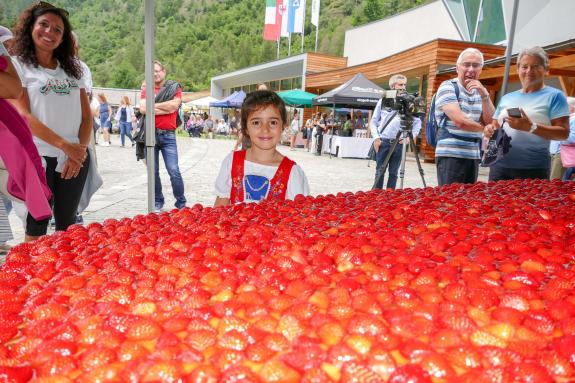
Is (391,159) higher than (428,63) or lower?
lower

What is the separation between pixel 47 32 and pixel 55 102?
430mm

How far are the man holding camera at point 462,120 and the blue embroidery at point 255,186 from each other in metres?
1.76

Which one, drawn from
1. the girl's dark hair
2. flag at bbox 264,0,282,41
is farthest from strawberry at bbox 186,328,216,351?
flag at bbox 264,0,282,41

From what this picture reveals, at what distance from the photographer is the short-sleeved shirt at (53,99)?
112 inches

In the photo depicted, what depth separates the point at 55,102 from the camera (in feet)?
9.63

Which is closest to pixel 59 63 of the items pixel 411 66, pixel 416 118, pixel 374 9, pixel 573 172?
pixel 416 118

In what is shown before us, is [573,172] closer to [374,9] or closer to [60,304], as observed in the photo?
[60,304]

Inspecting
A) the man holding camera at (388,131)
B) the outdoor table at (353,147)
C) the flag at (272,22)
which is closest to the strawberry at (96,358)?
the man holding camera at (388,131)

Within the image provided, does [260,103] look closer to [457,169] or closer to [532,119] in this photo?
[457,169]

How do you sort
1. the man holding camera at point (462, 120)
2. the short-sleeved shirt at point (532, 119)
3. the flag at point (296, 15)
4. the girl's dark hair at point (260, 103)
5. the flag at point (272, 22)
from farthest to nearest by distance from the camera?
1. the flag at point (272, 22)
2. the flag at point (296, 15)
3. the man holding camera at point (462, 120)
4. the short-sleeved shirt at point (532, 119)
5. the girl's dark hair at point (260, 103)

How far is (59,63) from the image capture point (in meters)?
2.98

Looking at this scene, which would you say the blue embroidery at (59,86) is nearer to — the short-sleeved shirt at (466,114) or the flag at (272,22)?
the short-sleeved shirt at (466,114)

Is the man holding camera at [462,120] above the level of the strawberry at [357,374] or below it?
above

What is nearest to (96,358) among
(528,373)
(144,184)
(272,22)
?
(528,373)
